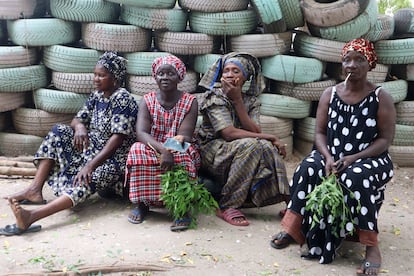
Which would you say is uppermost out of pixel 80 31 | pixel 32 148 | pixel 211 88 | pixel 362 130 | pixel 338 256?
pixel 80 31

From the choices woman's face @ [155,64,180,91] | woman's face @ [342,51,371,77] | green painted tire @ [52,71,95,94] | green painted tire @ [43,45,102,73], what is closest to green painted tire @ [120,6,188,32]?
green painted tire @ [43,45,102,73]

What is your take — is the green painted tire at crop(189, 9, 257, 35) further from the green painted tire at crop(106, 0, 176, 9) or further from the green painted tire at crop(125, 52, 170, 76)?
the green painted tire at crop(125, 52, 170, 76)

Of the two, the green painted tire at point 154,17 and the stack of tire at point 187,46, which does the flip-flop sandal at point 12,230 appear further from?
the green painted tire at point 154,17

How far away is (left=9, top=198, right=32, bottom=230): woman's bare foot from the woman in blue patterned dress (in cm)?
42

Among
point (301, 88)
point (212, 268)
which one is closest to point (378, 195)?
point (212, 268)

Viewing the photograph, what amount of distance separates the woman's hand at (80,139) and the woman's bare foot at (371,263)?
2.56 metres

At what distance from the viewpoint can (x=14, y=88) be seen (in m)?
5.55

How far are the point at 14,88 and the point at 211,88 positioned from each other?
8.05ft

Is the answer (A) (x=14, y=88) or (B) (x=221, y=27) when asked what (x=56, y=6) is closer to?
(A) (x=14, y=88)

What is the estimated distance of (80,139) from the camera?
451 centimetres

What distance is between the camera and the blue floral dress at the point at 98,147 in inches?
174

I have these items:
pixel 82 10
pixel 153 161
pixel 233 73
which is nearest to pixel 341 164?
pixel 233 73

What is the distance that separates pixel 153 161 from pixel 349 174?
1566mm

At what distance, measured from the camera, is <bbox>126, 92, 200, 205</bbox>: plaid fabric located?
162 inches
